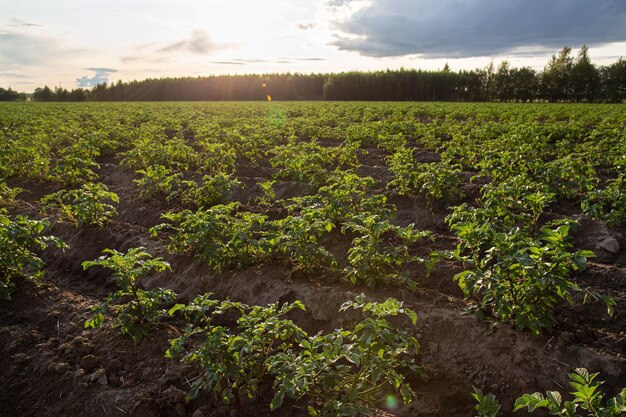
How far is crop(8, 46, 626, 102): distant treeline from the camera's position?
66.4 metres

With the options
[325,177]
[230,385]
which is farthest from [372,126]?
[230,385]

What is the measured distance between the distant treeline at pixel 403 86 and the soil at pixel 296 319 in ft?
241

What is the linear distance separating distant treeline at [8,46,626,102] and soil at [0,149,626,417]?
73.3 metres

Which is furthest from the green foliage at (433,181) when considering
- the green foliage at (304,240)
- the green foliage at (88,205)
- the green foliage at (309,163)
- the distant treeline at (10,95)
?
the distant treeline at (10,95)

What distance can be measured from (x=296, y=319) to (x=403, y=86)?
76773 mm

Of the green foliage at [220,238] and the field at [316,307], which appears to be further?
the green foliage at [220,238]

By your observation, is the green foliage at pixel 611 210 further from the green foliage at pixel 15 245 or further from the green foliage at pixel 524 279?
the green foliage at pixel 15 245

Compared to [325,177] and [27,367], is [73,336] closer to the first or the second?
[27,367]

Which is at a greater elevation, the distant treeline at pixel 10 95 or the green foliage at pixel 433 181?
the distant treeline at pixel 10 95

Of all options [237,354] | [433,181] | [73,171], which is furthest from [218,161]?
[237,354]

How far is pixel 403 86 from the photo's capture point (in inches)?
3000

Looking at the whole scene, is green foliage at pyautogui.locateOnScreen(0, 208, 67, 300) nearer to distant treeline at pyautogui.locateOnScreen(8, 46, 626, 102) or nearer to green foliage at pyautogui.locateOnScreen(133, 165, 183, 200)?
green foliage at pyautogui.locateOnScreen(133, 165, 183, 200)

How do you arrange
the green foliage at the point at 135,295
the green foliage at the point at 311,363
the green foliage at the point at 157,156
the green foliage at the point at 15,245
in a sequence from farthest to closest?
the green foliage at the point at 157,156 < the green foliage at the point at 15,245 < the green foliage at the point at 135,295 < the green foliage at the point at 311,363

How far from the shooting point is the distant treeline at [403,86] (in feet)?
218
